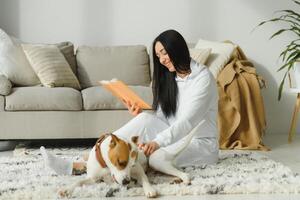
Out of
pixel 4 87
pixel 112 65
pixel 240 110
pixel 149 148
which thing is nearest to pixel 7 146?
pixel 4 87

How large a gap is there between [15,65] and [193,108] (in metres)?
1.98

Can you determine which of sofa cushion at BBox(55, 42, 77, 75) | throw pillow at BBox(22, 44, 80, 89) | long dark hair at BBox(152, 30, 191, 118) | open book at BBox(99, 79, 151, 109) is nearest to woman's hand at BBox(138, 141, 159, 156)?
open book at BBox(99, 79, 151, 109)

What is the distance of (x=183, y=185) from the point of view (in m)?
2.31

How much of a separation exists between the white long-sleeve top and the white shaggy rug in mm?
199

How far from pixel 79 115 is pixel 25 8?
151cm

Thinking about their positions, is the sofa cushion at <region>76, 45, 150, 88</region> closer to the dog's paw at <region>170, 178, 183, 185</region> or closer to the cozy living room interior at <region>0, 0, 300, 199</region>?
the cozy living room interior at <region>0, 0, 300, 199</region>

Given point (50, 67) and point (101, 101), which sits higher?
point (50, 67)

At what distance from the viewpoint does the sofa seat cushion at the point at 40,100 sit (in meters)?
3.69

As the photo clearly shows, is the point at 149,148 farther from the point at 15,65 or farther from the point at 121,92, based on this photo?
the point at 15,65

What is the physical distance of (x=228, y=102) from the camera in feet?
12.7

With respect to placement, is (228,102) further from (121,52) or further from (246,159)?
(121,52)

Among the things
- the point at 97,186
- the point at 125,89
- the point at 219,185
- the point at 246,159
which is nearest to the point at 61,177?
the point at 97,186

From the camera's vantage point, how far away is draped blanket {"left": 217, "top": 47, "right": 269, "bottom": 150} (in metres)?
3.84

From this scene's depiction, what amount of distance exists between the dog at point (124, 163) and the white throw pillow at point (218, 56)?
70.5 inches
